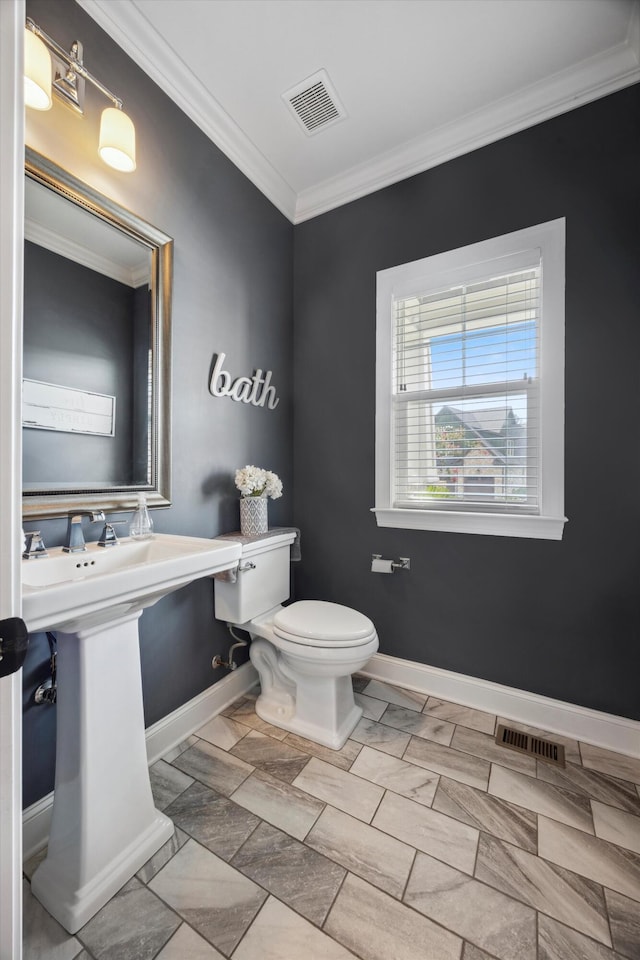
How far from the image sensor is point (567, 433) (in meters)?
1.76

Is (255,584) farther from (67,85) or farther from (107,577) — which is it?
(67,85)

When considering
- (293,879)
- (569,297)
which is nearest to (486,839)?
(293,879)

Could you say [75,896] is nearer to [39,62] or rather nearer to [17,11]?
[17,11]

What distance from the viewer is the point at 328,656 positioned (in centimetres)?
164

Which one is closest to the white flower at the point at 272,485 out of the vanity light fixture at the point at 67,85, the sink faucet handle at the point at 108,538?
the sink faucet handle at the point at 108,538

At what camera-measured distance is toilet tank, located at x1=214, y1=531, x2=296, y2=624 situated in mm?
1845

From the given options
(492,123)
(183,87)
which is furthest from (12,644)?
(492,123)

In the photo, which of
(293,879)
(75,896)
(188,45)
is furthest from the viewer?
(188,45)

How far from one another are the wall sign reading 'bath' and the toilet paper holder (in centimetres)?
105

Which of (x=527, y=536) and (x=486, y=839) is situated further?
(x=527, y=536)

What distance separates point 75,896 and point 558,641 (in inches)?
74.3

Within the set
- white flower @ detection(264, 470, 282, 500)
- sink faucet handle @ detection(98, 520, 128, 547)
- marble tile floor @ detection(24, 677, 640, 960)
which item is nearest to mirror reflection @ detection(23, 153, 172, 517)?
sink faucet handle @ detection(98, 520, 128, 547)

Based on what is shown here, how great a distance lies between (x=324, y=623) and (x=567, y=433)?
1345mm

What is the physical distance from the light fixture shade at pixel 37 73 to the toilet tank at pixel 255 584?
161cm
